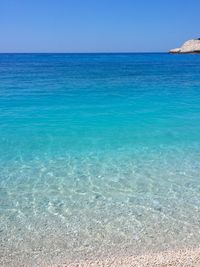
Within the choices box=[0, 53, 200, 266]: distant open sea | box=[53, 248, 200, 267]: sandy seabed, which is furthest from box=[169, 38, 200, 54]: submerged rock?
box=[53, 248, 200, 267]: sandy seabed

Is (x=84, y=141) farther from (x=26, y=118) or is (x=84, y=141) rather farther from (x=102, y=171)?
(x=26, y=118)

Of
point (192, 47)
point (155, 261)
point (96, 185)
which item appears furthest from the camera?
point (192, 47)

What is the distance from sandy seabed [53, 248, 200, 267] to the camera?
5.70 metres

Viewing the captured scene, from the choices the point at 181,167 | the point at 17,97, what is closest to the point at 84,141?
the point at 181,167

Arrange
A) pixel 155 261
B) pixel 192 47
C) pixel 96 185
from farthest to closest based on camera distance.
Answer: pixel 192 47 → pixel 96 185 → pixel 155 261

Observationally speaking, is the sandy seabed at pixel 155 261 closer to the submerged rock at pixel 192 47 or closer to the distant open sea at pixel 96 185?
the distant open sea at pixel 96 185

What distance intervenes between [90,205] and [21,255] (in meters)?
2.17

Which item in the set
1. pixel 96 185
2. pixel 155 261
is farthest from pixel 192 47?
pixel 155 261

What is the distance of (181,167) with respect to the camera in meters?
10.2

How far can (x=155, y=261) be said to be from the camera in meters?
5.79

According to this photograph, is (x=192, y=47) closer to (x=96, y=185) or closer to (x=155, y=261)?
(x=96, y=185)

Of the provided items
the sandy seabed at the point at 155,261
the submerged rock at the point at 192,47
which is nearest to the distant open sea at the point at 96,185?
the sandy seabed at the point at 155,261

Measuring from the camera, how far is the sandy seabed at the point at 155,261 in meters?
5.70

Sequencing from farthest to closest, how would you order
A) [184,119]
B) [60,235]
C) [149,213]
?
[184,119] → [149,213] → [60,235]
